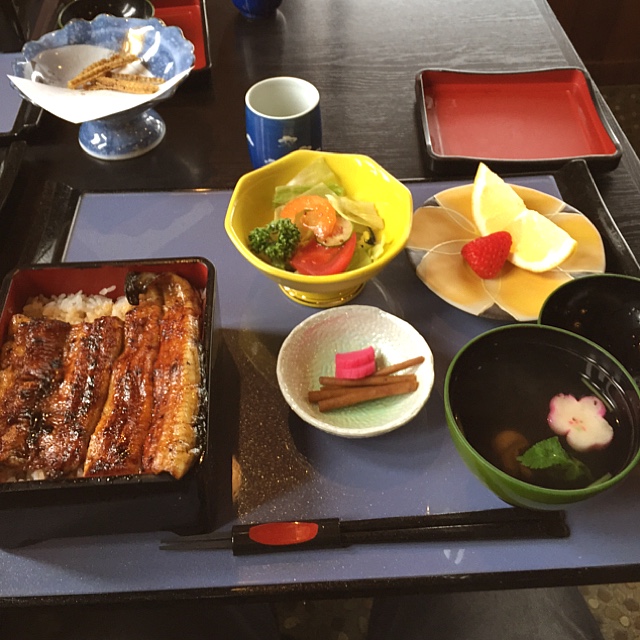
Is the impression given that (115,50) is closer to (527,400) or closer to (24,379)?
(24,379)

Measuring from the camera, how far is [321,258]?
1265mm

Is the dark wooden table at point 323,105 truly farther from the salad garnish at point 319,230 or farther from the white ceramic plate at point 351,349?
the salad garnish at point 319,230

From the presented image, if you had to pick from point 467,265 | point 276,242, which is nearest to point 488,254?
point 467,265

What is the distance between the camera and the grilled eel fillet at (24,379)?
933 millimetres

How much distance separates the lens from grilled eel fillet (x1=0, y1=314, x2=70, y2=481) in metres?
0.93

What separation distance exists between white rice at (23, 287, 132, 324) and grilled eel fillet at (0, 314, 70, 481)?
0.07 m

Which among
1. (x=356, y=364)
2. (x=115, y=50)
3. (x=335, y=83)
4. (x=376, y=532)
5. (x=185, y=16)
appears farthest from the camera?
(x=185, y=16)

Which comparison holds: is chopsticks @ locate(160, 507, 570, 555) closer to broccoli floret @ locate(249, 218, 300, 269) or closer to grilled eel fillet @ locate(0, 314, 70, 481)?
grilled eel fillet @ locate(0, 314, 70, 481)

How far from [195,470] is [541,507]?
548 mm

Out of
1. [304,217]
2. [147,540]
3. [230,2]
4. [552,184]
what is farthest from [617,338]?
[230,2]

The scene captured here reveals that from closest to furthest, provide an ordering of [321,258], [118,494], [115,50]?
[118,494], [321,258], [115,50]

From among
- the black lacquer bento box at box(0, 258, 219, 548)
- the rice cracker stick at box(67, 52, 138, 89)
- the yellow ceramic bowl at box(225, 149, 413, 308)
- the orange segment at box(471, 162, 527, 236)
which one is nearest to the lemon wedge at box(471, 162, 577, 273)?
the orange segment at box(471, 162, 527, 236)

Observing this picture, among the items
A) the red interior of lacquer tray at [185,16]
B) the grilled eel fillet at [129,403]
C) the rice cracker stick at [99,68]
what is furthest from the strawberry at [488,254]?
the red interior of lacquer tray at [185,16]

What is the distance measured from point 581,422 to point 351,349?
18.2 inches
